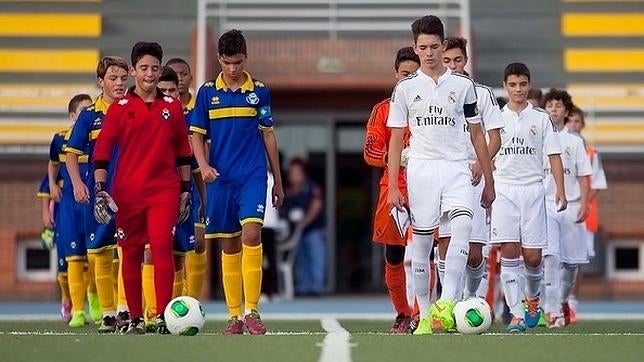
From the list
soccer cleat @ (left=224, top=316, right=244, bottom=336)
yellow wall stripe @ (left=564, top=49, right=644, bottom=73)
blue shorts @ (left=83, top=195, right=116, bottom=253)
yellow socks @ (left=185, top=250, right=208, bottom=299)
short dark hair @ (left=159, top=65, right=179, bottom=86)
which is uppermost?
yellow wall stripe @ (left=564, top=49, right=644, bottom=73)

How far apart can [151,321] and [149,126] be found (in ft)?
4.83

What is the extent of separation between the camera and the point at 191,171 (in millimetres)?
12414

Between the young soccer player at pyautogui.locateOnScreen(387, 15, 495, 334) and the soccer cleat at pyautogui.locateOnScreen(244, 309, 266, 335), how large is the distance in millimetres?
1076

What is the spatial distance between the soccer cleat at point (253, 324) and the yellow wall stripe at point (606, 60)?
1279 centimetres

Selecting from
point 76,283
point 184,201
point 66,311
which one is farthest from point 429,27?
point 66,311

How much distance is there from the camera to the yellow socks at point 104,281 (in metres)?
12.7

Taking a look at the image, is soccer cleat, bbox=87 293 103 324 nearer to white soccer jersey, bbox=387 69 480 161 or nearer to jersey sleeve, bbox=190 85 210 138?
jersey sleeve, bbox=190 85 210 138

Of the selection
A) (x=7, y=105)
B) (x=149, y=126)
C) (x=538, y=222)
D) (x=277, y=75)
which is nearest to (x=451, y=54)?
(x=538, y=222)

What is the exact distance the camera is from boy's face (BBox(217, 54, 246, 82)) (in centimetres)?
1153

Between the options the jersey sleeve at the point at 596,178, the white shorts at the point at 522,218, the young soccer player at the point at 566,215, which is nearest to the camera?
the white shorts at the point at 522,218

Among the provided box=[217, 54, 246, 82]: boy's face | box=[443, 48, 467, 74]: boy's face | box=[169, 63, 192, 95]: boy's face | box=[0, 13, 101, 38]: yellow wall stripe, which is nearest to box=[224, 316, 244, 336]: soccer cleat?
box=[217, 54, 246, 82]: boy's face

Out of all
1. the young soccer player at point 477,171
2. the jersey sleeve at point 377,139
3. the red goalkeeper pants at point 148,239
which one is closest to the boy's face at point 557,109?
the young soccer player at point 477,171

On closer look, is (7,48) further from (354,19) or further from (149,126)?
(149,126)

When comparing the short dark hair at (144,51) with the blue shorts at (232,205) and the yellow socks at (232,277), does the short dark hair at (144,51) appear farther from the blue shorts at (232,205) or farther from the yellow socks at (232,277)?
the yellow socks at (232,277)
